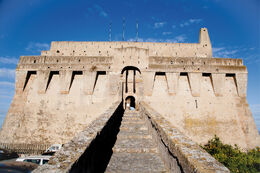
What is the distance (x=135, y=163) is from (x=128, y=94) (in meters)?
10.6

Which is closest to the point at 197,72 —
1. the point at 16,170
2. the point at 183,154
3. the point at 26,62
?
the point at 183,154

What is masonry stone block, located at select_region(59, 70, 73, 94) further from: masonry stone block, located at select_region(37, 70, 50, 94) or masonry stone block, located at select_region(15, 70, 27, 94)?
masonry stone block, located at select_region(15, 70, 27, 94)

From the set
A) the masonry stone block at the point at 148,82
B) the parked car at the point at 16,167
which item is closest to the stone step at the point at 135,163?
the parked car at the point at 16,167

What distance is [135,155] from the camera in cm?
466

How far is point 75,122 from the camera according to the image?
13781mm

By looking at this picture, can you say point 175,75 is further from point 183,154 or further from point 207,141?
point 183,154

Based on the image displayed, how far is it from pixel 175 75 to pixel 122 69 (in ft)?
16.9

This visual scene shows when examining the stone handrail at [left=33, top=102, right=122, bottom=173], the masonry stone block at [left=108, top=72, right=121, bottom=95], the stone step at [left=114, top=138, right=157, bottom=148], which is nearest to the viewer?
the stone handrail at [left=33, top=102, right=122, bottom=173]

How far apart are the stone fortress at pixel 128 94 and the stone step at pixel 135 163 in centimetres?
927

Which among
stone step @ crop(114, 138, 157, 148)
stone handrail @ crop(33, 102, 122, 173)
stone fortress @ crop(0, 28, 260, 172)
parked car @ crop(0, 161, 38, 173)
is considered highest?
stone fortress @ crop(0, 28, 260, 172)

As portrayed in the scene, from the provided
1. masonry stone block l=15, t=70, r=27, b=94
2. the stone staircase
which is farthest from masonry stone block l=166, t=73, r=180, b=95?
masonry stone block l=15, t=70, r=27, b=94

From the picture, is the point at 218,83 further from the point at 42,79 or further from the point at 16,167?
the point at 42,79

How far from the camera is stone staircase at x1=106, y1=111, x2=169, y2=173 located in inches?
150

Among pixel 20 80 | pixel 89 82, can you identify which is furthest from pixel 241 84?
pixel 20 80
